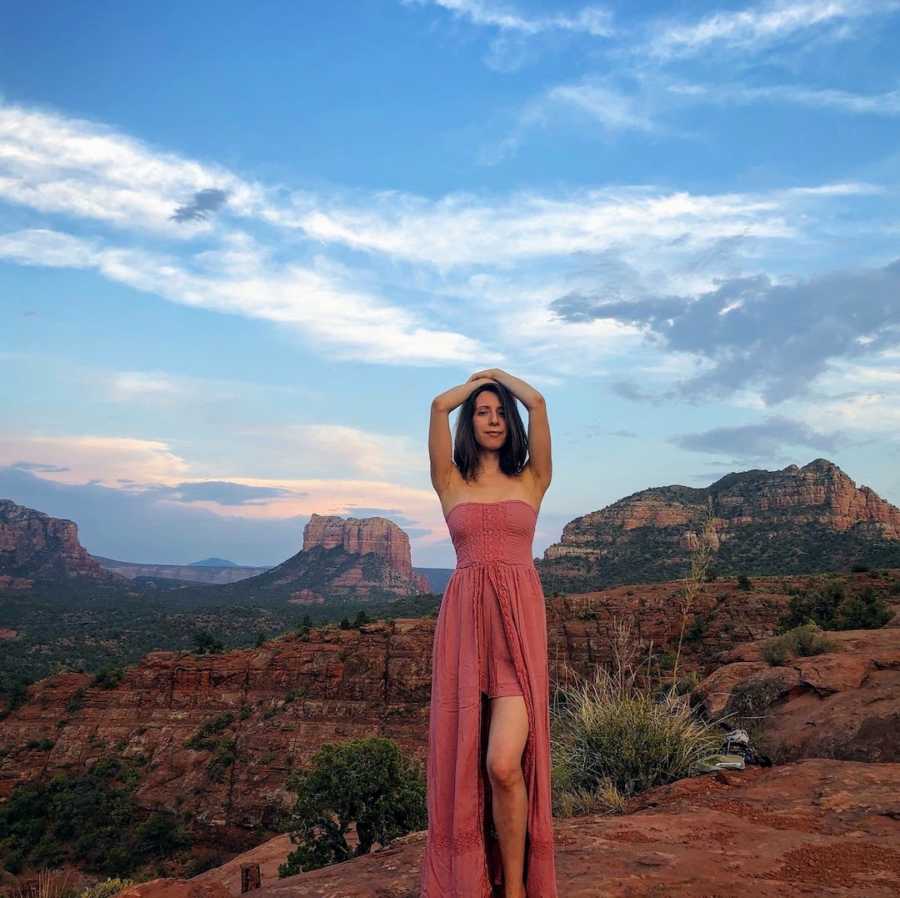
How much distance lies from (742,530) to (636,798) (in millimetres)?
45463

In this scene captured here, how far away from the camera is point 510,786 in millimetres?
3145

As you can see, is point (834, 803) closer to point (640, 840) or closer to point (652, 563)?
point (640, 840)

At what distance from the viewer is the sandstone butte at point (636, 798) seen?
4410 mm

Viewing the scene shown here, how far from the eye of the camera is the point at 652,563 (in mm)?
48312

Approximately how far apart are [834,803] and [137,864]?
90.6 feet

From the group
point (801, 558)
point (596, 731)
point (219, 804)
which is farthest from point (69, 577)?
point (596, 731)

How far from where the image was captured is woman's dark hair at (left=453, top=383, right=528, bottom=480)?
12.1ft

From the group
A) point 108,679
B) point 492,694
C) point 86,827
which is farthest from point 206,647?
point 492,694

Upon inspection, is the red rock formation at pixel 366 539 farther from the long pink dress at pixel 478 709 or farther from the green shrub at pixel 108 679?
the long pink dress at pixel 478 709

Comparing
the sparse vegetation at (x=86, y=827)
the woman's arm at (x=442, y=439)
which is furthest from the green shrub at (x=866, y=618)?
the sparse vegetation at (x=86, y=827)

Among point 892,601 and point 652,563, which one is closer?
point 892,601

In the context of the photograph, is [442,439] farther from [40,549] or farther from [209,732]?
[40,549]

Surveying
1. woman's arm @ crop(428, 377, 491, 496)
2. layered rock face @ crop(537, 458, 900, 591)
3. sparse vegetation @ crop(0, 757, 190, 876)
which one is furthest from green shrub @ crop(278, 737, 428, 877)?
layered rock face @ crop(537, 458, 900, 591)

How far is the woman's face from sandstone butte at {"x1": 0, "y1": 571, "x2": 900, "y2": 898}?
7.90 feet
